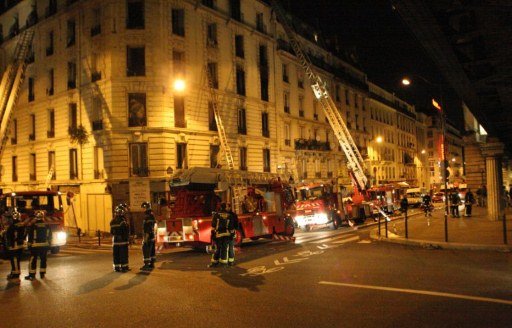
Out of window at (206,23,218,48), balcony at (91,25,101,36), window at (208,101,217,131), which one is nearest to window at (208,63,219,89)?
window at (206,23,218,48)

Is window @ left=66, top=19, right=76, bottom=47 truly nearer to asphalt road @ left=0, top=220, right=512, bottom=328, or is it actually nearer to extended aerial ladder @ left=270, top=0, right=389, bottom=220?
extended aerial ladder @ left=270, top=0, right=389, bottom=220

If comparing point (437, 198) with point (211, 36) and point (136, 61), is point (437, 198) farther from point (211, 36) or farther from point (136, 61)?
point (136, 61)

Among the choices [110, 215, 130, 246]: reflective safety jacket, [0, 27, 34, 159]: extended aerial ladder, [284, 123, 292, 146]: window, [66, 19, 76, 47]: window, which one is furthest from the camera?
[284, 123, 292, 146]: window

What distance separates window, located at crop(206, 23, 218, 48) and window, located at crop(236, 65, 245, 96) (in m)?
3.01

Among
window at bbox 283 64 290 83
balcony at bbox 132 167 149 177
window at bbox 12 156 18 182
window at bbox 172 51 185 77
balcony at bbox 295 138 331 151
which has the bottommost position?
balcony at bbox 132 167 149 177

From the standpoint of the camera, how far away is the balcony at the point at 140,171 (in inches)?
1187

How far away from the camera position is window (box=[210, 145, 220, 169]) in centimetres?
3369

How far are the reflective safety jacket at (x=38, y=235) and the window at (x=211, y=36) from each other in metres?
23.7

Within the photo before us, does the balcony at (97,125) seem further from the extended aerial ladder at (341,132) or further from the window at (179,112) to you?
the extended aerial ladder at (341,132)

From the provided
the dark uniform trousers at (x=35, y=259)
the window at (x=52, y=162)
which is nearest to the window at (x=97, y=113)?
the window at (x=52, y=162)

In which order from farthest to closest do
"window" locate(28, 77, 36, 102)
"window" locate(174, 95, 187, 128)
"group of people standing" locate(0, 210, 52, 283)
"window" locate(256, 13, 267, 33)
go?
"window" locate(256, 13, 267, 33), "window" locate(28, 77, 36, 102), "window" locate(174, 95, 187, 128), "group of people standing" locate(0, 210, 52, 283)

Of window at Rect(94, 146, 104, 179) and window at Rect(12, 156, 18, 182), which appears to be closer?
window at Rect(94, 146, 104, 179)

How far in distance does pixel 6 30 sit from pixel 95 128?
644 inches

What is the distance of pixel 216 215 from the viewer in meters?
13.5
